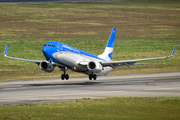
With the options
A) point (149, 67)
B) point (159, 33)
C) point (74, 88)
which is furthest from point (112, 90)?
point (159, 33)

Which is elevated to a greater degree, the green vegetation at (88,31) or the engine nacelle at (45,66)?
the green vegetation at (88,31)

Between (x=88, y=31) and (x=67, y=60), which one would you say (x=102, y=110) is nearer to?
(x=67, y=60)

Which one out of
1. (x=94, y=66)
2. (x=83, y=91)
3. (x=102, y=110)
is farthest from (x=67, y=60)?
(x=102, y=110)

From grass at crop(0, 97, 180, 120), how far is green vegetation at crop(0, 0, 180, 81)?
31.7 meters

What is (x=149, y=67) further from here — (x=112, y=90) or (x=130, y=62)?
(x=112, y=90)

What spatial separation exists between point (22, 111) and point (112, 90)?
19.0m

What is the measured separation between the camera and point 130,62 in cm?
5678

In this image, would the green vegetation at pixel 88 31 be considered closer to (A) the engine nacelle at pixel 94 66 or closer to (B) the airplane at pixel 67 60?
(B) the airplane at pixel 67 60

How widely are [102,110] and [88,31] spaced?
76369 millimetres

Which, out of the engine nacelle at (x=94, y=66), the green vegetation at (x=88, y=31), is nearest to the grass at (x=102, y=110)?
the engine nacelle at (x=94, y=66)

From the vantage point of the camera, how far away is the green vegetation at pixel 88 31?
7988 centimetres

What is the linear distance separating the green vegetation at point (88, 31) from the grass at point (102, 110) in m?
31.7

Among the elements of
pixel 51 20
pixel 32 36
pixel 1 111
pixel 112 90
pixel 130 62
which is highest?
pixel 51 20

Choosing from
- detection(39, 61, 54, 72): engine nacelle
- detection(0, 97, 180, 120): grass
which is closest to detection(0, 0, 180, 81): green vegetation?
detection(39, 61, 54, 72): engine nacelle
